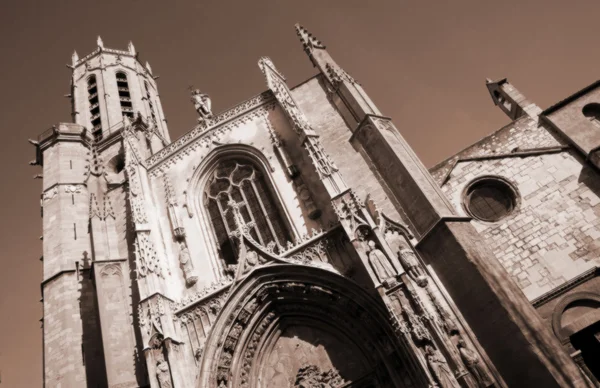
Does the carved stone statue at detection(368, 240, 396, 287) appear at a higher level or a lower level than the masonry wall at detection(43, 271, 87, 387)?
lower

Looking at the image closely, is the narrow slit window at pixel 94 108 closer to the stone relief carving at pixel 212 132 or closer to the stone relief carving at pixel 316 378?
the stone relief carving at pixel 212 132

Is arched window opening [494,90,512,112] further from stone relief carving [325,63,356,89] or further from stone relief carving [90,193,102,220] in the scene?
stone relief carving [90,193,102,220]

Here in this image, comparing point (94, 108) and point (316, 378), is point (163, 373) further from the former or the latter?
point (94, 108)

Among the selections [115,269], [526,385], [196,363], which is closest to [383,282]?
[526,385]

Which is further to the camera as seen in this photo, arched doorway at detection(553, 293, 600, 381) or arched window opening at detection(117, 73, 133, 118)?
arched window opening at detection(117, 73, 133, 118)

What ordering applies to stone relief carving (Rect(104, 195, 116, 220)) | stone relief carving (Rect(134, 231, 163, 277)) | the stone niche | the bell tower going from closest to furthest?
the stone niche
stone relief carving (Rect(134, 231, 163, 277))
stone relief carving (Rect(104, 195, 116, 220))
the bell tower

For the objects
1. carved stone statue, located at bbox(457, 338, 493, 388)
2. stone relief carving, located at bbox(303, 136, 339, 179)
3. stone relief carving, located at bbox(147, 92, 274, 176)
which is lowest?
carved stone statue, located at bbox(457, 338, 493, 388)

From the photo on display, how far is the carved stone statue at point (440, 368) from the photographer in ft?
25.5

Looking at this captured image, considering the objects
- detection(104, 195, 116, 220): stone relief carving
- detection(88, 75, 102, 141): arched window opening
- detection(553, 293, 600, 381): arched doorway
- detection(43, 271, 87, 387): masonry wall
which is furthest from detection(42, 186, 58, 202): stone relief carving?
detection(553, 293, 600, 381): arched doorway

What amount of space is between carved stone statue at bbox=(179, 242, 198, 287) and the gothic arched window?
1003 mm

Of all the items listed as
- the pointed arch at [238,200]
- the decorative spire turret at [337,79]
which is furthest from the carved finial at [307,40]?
the pointed arch at [238,200]

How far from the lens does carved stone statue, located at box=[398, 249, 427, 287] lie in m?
9.06

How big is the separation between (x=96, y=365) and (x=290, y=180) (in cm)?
777

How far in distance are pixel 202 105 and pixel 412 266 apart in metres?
10.9
